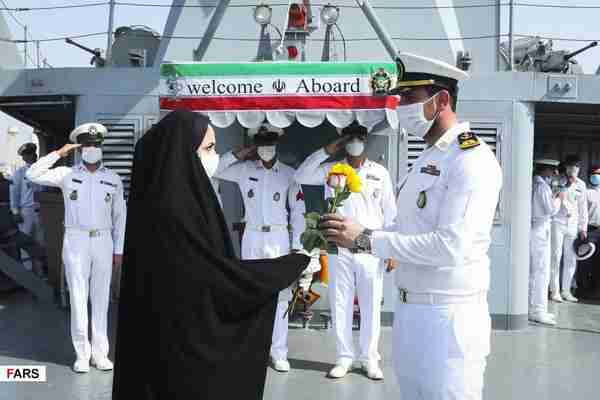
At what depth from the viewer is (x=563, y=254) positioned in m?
8.48

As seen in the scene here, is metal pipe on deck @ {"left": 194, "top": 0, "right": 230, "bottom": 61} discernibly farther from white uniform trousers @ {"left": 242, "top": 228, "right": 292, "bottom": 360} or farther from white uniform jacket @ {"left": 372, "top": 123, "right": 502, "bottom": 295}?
white uniform jacket @ {"left": 372, "top": 123, "right": 502, "bottom": 295}

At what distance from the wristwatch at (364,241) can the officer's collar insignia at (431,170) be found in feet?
1.14

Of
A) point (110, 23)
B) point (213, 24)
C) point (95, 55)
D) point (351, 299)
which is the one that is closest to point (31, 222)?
point (95, 55)

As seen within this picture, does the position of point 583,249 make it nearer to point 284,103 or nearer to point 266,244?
point 266,244

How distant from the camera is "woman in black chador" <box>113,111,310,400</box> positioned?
2164mm

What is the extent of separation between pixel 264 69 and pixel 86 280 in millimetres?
2335

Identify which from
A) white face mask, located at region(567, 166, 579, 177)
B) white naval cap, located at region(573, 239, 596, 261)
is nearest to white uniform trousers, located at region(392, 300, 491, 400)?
white naval cap, located at region(573, 239, 596, 261)

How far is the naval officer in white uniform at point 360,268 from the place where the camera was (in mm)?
4910

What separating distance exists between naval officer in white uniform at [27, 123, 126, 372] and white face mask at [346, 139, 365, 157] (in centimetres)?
205

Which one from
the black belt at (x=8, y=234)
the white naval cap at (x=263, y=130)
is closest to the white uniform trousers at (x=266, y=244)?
the white naval cap at (x=263, y=130)

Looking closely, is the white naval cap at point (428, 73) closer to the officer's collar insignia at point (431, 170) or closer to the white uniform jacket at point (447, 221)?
the white uniform jacket at point (447, 221)

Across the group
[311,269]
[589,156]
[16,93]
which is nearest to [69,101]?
[16,93]

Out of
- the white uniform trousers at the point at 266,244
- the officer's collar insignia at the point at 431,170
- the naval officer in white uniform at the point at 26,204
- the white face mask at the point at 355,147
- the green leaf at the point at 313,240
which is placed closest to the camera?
the officer's collar insignia at the point at 431,170

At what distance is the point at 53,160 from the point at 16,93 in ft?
6.93
